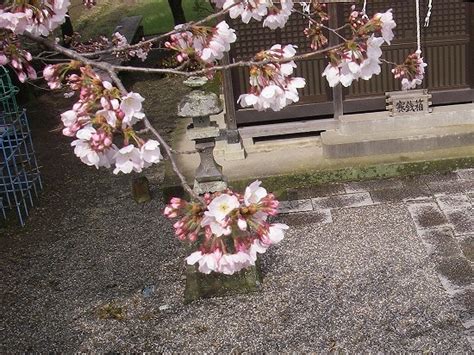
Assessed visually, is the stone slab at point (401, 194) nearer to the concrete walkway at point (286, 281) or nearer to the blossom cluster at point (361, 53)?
the concrete walkway at point (286, 281)

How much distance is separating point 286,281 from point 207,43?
11.8ft

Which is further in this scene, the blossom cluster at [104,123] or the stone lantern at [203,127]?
the stone lantern at [203,127]

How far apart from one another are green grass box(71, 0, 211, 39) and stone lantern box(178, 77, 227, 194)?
1464cm

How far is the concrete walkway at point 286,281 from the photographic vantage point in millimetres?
5891

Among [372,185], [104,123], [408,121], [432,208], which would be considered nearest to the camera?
[104,123]

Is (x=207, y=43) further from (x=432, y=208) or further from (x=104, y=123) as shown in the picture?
(x=432, y=208)

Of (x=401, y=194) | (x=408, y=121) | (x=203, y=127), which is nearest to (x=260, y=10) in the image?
(x=203, y=127)

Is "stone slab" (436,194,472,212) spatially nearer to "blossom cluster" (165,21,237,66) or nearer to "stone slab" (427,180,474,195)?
"stone slab" (427,180,474,195)

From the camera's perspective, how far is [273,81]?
352 cm

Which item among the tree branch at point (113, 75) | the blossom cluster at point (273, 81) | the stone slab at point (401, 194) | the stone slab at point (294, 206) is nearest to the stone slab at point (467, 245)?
the stone slab at point (401, 194)

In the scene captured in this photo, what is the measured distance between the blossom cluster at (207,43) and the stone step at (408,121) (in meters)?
5.86

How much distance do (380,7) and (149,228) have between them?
14.0ft

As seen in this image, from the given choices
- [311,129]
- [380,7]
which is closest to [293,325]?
[311,129]

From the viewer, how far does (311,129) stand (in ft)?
32.1
